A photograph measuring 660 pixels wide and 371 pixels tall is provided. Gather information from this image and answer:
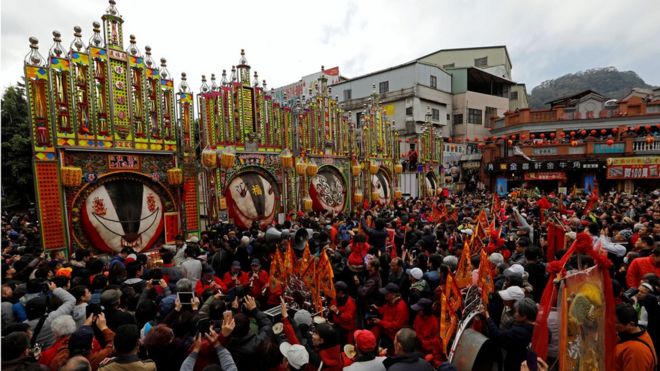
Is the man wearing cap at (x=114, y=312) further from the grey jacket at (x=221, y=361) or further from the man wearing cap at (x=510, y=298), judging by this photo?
the man wearing cap at (x=510, y=298)

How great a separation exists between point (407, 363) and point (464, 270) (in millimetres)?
2642

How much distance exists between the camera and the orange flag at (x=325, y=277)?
4.90 metres

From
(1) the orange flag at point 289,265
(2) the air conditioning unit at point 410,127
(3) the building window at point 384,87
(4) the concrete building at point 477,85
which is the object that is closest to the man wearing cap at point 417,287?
(1) the orange flag at point 289,265

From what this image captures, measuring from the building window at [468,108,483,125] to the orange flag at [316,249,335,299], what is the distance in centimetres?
3377

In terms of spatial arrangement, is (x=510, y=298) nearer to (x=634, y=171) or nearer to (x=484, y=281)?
(x=484, y=281)

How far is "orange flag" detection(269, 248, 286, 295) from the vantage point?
18.3 ft

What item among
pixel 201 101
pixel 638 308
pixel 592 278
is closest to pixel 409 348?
pixel 592 278

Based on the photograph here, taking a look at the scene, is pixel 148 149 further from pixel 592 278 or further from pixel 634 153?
pixel 634 153

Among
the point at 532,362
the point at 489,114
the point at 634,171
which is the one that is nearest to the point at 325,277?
the point at 532,362

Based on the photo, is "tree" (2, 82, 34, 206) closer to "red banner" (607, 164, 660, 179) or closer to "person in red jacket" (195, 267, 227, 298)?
"person in red jacket" (195, 267, 227, 298)

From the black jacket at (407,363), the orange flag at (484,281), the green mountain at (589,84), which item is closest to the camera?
the black jacket at (407,363)

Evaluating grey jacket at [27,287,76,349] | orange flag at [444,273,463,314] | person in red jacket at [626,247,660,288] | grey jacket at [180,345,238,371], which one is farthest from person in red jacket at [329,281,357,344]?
person in red jacket at [626,247,660,288]

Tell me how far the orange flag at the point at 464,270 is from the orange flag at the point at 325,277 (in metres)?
1.87

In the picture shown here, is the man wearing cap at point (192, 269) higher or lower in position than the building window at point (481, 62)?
lower
